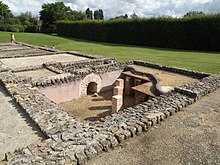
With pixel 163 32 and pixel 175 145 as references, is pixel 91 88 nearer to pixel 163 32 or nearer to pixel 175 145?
pixel 175 145

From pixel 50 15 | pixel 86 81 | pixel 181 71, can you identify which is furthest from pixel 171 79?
pixel 50 15

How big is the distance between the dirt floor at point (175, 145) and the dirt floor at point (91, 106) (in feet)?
14.0

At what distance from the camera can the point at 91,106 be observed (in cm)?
1072

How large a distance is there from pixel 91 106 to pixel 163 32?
1974cm

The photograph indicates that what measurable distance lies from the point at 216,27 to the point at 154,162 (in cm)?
2255

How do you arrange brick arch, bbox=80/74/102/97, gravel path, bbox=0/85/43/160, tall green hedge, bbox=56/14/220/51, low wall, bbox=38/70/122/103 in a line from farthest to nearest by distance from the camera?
tall green hedge, bbox=56/14/220/51 < brick arch, bbox=80/74/102/97 < low wall, bbox=38/70/122/103 < gravel path, bbox=0/85/43/160

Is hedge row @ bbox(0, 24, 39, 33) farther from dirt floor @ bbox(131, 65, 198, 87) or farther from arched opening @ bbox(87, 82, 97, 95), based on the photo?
dirt floor @ bbox(131, 65, 198, 87)

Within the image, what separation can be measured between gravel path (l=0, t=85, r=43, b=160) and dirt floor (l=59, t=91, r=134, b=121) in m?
3.38

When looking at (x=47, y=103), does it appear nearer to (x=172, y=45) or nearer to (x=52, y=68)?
(x=52, y=68)

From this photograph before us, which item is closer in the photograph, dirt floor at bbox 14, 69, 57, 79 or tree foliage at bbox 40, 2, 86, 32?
dirt floor at bbox 14, 69, 57, 79

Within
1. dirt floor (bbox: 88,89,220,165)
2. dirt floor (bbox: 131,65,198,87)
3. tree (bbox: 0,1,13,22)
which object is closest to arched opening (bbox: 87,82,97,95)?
dirt floor (bbox: 131,65,198,87)

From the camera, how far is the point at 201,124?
19.2 feet

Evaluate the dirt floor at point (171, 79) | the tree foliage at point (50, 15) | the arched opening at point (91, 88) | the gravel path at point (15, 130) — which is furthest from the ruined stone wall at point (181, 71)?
the tree foliage at point (50, 15)

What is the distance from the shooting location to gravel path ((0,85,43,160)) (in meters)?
4.64
